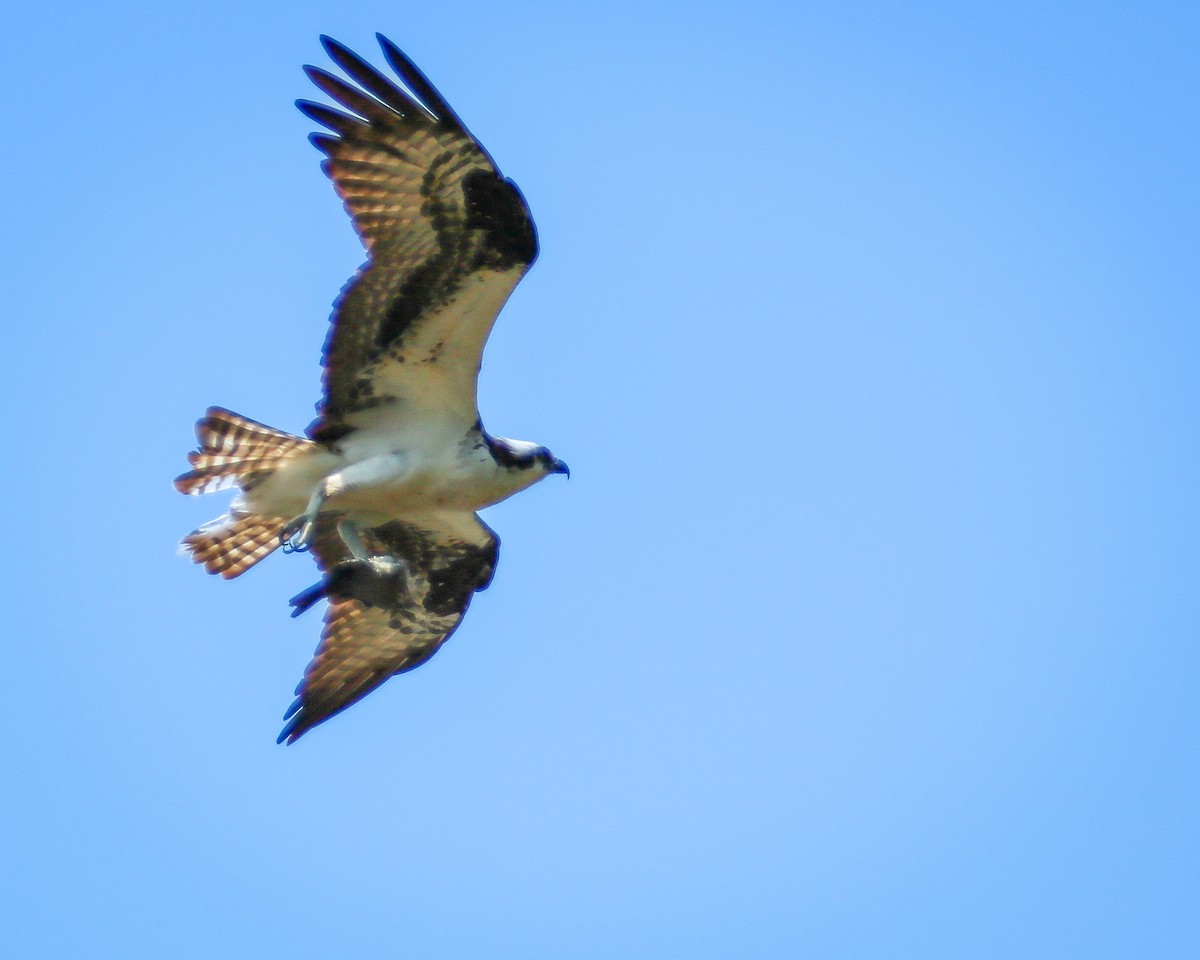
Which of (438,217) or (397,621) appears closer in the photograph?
(438,217)

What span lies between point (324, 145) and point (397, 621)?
119 inches

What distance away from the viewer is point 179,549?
10523 mm

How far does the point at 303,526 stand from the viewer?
1010 centimetres

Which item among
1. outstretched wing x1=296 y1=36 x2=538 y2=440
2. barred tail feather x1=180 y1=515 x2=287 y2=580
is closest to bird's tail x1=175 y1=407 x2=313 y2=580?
barred tail feather x1=180 y1=515 x2=287 y2=580

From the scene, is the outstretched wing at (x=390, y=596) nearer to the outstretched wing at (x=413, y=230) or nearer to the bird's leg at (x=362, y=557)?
the bird's leg at (x=362, y=557)

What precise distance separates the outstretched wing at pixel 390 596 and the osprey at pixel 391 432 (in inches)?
0.4

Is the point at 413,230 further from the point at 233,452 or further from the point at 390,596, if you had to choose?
the point at 390,596

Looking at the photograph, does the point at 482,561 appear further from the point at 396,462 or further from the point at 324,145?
the point at 324,145

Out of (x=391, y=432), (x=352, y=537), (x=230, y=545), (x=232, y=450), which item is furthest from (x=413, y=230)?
(x=230, y=545)

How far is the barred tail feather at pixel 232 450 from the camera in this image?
32.9 feet

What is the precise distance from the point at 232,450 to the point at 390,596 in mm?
1389

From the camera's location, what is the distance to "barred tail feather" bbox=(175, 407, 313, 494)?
1002 centimetres

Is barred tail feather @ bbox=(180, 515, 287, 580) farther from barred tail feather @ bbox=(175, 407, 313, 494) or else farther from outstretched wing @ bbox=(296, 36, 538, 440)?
outstretched wing @ bbox=(296, 36, 538, 440)

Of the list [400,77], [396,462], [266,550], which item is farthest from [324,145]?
[266,550]
